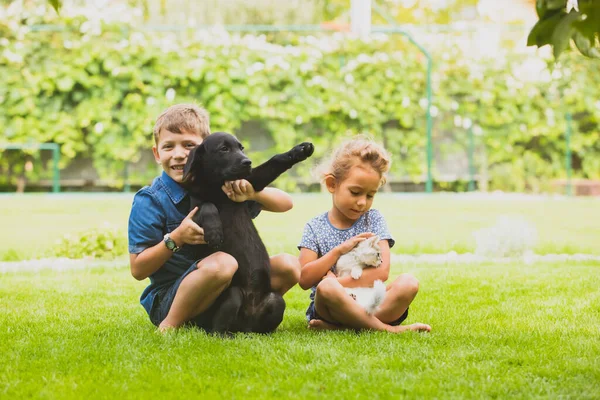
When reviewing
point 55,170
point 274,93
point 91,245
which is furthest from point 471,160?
point 91,245

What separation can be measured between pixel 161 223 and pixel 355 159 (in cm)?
96

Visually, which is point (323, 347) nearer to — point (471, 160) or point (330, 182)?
point (330, 182)

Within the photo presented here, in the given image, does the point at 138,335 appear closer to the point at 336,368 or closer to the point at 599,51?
the point at 336,368

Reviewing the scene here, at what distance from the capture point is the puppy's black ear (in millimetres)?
3301

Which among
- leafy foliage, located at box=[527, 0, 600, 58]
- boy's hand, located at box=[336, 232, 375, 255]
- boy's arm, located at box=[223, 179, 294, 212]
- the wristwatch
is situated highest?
leafy foliage, located at box=[527, 0, 600, 58]

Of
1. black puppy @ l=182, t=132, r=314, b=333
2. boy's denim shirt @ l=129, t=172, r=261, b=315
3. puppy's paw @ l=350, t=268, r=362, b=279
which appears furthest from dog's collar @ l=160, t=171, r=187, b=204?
puppy's paw @ l=350, t=268, r=362, b=279

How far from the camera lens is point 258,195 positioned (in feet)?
11.4

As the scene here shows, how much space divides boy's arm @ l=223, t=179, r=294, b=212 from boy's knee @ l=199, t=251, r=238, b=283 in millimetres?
269

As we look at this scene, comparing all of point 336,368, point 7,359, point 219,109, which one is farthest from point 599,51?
point 219,109

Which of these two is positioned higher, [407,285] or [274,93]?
[274,93]

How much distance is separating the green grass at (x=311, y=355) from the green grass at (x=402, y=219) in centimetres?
292

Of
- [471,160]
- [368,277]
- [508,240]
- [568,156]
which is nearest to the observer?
[368,277]

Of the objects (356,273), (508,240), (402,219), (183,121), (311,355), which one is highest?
(183,121)

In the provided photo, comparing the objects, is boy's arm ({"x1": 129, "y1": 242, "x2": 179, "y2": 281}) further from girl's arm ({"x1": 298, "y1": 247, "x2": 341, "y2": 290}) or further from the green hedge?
the green hedge
